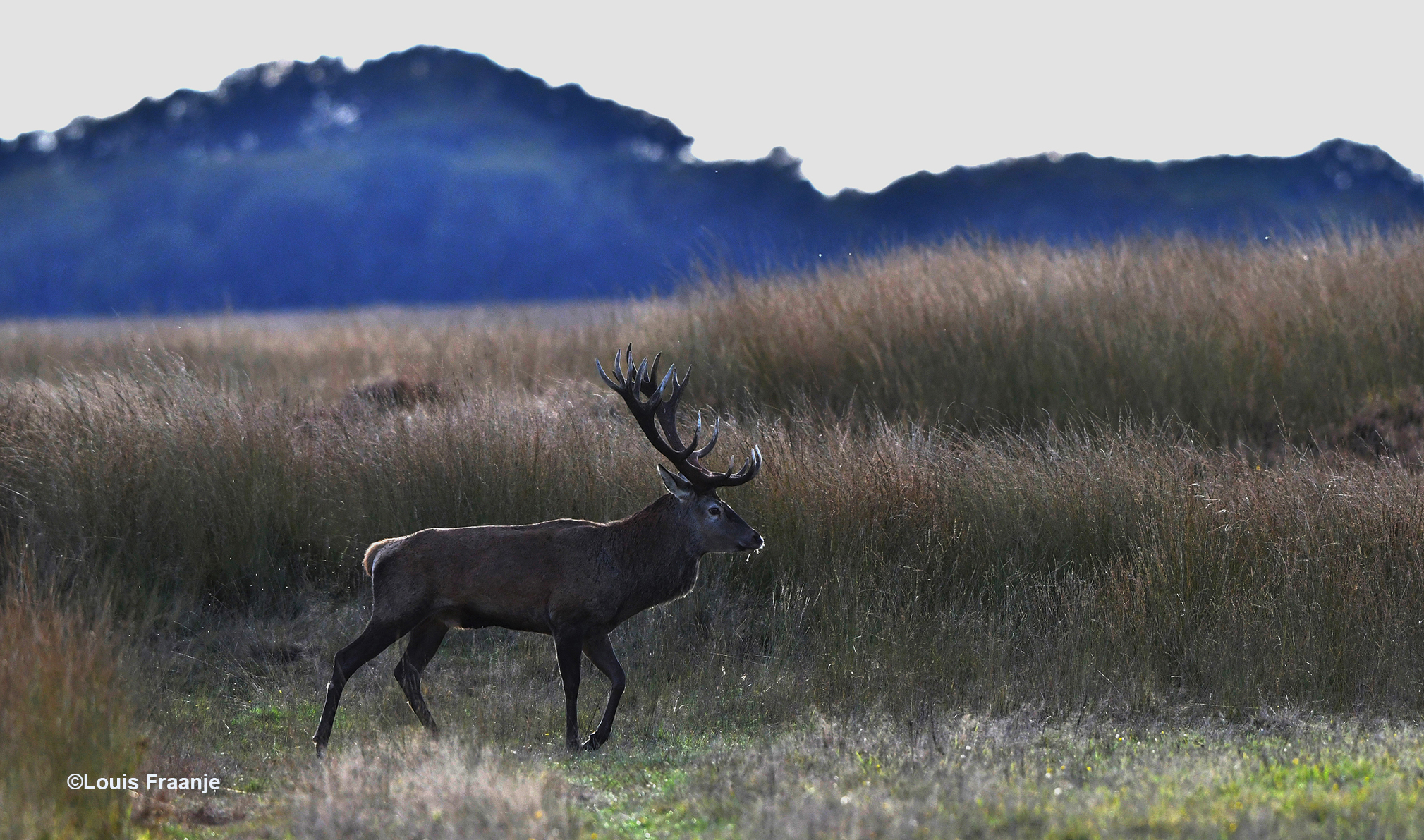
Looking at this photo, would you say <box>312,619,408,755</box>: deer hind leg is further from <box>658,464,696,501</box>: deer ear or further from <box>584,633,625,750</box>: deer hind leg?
<box>658,464,696,501</box>: deer ear

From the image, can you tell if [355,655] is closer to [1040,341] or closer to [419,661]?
[419,661]

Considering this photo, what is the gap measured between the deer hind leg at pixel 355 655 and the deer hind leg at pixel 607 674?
101 centimetres

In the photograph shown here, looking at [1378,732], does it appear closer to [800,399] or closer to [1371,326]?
[800,399]

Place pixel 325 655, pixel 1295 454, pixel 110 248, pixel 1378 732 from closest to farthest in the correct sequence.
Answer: pixel 1378 732
pixel 325 655
pixel 1295 454
pixel 110 248

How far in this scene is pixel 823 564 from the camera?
364 inches

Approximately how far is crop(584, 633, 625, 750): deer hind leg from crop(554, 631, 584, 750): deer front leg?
3.8 inches

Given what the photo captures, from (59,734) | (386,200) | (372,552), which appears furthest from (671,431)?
(386,200)

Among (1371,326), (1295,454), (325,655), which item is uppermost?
(1371,326)

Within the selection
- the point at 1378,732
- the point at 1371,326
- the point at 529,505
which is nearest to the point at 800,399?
the point at 529,505

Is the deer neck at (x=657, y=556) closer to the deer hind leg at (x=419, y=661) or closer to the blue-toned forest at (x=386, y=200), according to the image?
the deer hind leg at (x=419, y=661)

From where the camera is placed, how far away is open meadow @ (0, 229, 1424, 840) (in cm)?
526

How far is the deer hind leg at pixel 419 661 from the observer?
6867 mm

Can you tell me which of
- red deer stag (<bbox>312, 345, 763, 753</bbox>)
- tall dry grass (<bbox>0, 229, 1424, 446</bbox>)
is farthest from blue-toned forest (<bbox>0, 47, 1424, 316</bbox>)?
red deer stag (<bbox>312, 345, 763, 753</bbox>)

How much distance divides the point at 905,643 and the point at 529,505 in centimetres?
328
